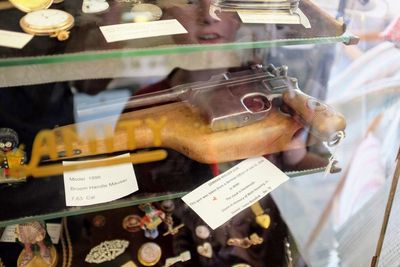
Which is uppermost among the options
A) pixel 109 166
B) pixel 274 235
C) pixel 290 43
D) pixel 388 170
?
pixel 290 43

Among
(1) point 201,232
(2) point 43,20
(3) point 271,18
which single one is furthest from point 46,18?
(1) point 201,232

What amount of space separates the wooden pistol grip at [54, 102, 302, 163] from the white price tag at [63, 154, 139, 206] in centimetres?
3

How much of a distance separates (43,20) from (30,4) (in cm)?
5

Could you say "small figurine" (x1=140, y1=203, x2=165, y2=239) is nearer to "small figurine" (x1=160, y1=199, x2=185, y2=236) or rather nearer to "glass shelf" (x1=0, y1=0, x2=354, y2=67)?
"small figurine" (x1=160, y1=199, x2=185, y2=236)

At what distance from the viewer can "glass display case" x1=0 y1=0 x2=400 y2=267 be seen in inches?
25.7

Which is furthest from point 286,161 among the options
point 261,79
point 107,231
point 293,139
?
point 107,231

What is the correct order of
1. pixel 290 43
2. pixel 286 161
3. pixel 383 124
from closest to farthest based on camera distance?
pixel 290 43, pixel 286 161, pixel 383 124

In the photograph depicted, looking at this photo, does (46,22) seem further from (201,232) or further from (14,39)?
(201,232)

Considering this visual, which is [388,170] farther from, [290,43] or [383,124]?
[290,43]

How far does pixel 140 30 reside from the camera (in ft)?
2.07

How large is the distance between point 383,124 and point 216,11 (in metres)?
0.43

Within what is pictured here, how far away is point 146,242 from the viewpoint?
920 mm

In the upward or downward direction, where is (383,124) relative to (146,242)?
upward

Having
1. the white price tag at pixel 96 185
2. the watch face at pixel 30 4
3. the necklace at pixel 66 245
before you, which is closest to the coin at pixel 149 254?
the necklace at pixel 66 245
